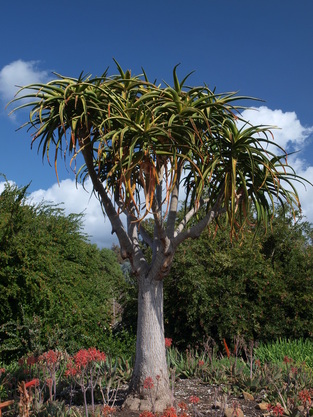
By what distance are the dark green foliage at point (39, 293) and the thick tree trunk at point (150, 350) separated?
3052 mm

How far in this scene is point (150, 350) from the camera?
6.78m

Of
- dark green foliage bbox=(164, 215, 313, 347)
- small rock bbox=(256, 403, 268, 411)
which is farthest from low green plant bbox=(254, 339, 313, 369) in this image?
small rock bbox=(256, 403, 268, 411)

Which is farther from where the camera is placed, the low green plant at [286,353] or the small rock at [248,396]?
the low green plant at [286,353]

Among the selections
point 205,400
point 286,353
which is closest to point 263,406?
point 205,400

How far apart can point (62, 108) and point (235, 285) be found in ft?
22.7

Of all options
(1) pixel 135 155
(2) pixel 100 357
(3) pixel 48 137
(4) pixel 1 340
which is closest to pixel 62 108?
(3) pixel 48 137

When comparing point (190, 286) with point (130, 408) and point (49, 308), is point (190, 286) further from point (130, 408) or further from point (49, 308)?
point (130, 408)

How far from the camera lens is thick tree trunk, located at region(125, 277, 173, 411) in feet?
21.9

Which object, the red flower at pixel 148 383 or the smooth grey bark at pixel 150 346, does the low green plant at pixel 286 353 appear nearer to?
the smooth grey bark at pixel 150 346

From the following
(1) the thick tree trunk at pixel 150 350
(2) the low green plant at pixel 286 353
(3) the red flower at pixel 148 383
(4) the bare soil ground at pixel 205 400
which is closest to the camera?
(3) the red flower at pixel 148 383

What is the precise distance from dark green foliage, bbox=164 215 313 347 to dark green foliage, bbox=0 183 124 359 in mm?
1840

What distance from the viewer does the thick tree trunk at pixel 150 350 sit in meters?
6.68

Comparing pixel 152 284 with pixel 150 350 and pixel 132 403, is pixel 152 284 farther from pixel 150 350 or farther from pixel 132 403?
pixel 132 403

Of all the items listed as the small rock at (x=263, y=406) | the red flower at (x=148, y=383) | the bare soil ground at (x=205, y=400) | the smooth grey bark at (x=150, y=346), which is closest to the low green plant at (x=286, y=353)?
the bare soil ground at (x=205, y=400)
